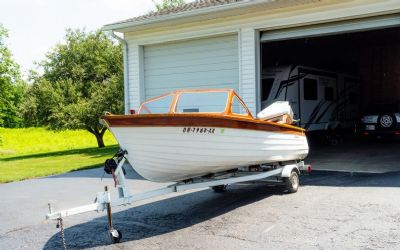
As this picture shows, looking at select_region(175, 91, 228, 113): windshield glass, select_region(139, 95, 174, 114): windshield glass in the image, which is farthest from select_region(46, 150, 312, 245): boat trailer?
select_region(139, 95, 174, 114): windshield glass

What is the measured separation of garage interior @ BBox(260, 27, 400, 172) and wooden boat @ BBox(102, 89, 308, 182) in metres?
4.91

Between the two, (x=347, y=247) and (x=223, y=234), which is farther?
(x=223, y=234)

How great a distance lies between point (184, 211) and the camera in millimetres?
7617

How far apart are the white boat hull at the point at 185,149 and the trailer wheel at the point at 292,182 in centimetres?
135

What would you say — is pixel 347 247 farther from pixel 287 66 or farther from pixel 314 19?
pixel 287 66

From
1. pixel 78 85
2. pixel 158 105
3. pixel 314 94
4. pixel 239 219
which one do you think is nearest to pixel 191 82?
pixel 158 105

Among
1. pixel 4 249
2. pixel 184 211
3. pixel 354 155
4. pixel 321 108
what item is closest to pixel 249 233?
pixel 184 211

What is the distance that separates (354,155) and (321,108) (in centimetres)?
425

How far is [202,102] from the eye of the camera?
7.64 metres

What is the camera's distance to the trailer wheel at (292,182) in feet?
27.5

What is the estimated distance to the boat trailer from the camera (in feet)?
19.2

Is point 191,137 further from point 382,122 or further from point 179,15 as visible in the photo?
point 382,122

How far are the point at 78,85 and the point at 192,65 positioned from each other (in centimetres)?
1556

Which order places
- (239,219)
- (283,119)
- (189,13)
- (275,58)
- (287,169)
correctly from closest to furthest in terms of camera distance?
(239,219)
(287,169)
(283,119)
(189,13)
(275,58)
